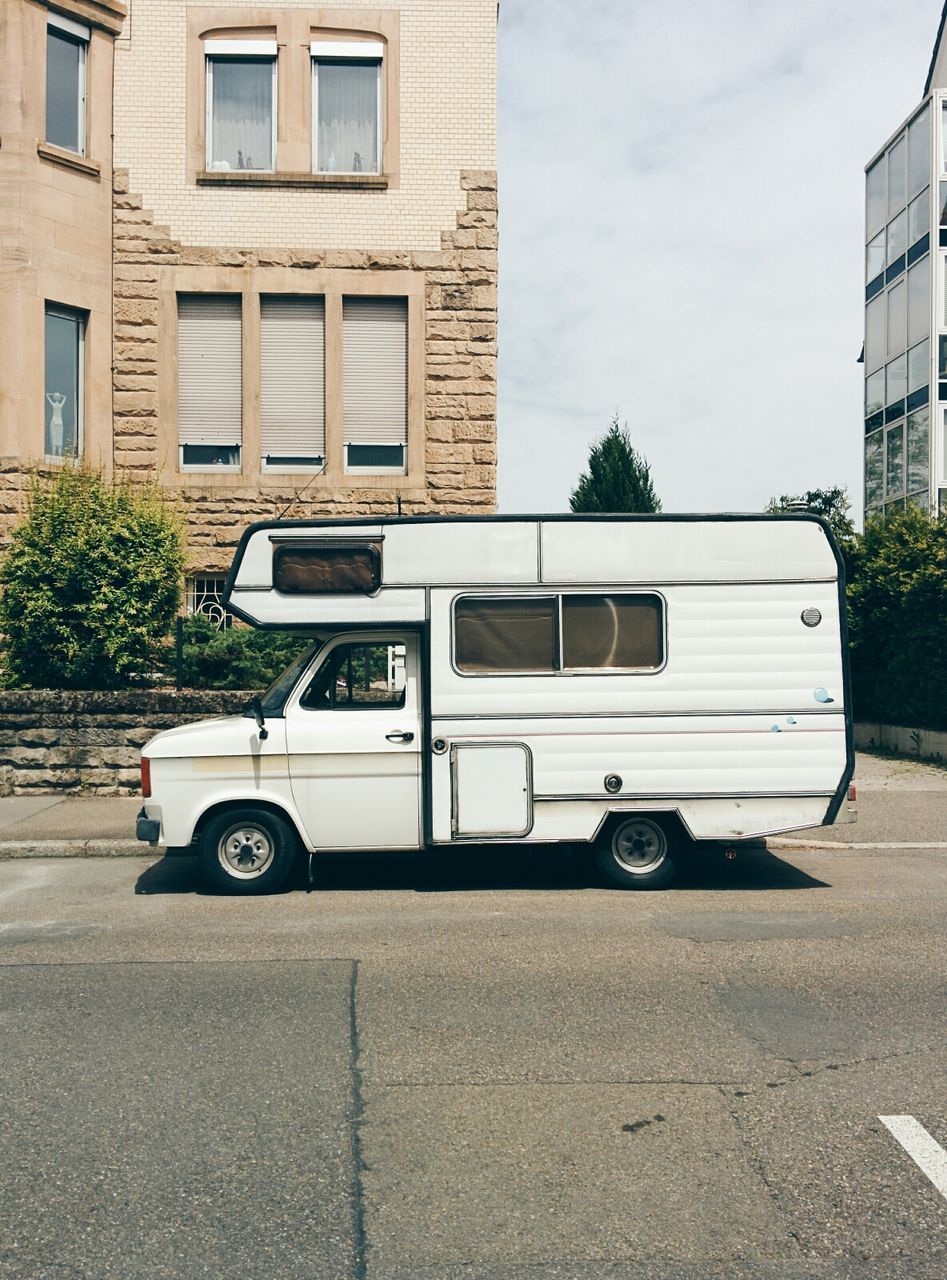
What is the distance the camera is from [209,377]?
58.6ft

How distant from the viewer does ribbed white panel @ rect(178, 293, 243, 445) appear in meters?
17.8

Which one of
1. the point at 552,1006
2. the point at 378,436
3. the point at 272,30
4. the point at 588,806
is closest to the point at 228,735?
the point at 588,806

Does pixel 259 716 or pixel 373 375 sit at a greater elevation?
pixel 373 375

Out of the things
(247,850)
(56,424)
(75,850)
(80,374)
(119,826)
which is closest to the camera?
(247,850)

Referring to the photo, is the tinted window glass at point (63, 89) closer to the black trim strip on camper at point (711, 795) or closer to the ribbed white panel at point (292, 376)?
the ribbed white panel at point (292, 376)

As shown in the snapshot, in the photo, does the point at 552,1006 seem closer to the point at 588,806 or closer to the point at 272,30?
the point at 588,806

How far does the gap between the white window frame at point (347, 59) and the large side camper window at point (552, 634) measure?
28.9 ft

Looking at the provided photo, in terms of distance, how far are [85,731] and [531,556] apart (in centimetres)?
659

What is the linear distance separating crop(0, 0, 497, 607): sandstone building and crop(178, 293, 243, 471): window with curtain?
0.03m

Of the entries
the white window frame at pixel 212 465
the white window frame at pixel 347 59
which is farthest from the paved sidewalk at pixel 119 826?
the white window frame at pixel 347 59

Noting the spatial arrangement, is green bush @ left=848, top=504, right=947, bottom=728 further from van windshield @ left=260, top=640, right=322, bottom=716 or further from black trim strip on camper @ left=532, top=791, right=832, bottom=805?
van windshield @ left=260, top=640, right=322, bottom=716

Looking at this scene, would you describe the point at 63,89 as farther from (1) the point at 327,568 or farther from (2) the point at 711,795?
(2) the point at 711,795

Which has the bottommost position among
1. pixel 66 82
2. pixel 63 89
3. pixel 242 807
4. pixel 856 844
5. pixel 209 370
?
pixel 856 844

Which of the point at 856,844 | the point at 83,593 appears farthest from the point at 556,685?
the point at 83,593
